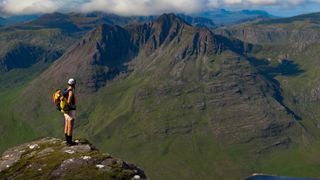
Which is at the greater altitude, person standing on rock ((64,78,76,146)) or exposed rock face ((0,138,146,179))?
person standing on rock ((64,78,76,146))

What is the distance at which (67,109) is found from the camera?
64312mm

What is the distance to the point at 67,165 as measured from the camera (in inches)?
2443

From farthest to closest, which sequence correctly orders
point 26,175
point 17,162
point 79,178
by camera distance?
point 17,162 → point 26,175 → point 79,178

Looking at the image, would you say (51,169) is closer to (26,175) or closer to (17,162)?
(26,175)

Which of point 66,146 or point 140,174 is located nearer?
point 140,174

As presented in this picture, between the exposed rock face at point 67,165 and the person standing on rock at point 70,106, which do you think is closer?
the exposed rock face at point 67,165

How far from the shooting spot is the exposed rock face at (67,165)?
59.4 metres

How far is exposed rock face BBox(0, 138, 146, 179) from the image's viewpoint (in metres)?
59.4

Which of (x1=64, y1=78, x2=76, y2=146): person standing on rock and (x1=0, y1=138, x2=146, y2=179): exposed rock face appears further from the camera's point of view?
(x1=64, y1=78, x2=76, y2=146): person standing on rock

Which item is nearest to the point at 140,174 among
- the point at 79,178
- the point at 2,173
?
the point at 79,178

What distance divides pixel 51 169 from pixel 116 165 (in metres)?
8.92

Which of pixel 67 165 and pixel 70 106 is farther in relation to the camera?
pixel 70 106

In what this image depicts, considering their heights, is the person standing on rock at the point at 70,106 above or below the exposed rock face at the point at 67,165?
above

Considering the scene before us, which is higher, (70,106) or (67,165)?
(70,106)
